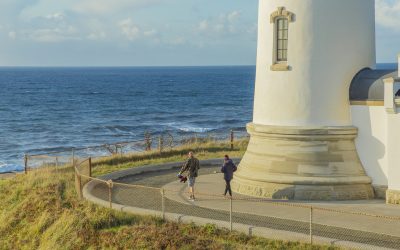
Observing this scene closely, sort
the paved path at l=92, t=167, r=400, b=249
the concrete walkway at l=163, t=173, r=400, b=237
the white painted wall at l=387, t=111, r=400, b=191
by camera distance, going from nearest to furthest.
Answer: the paved path at l=92, t=167, r=400, b=249, the concrete walkway at l=163, t=173, r=400, b=237, the white painted wall at l=387, t=111, r=400, b=191

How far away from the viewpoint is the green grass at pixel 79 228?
14.4 m

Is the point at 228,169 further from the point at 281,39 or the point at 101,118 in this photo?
the point at 101,118

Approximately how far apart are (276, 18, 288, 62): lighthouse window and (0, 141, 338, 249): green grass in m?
6.65

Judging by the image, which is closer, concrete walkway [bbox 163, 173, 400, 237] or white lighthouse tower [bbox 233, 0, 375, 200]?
concrete walkway [bbox 163, 173, 400, 237]

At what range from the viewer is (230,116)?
80.8m

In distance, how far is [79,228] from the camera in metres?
15.9

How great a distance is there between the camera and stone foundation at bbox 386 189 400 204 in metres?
17.9

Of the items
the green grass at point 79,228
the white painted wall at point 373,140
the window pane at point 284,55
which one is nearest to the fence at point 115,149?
the green grass at point 79,228

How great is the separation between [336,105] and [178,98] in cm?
9555

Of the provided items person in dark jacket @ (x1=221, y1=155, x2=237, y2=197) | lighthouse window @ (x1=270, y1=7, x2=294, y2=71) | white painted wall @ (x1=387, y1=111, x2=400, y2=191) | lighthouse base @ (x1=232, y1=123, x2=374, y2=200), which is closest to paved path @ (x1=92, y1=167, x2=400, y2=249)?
lighthouse base @ (x1=232, y1=123, x2=374, y2=200)

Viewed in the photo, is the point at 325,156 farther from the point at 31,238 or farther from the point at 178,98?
the point at 178,98

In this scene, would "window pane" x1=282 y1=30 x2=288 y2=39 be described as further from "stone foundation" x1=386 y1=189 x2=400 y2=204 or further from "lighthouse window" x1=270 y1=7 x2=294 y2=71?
"stone foundation" x1=386 y1=189 x2=400 y2=204

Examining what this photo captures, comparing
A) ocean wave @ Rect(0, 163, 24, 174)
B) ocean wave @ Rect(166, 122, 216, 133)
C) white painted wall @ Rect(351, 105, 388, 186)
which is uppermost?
white painted wall @ Rect(351, 105, 388, 186)

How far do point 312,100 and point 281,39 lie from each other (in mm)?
2094
